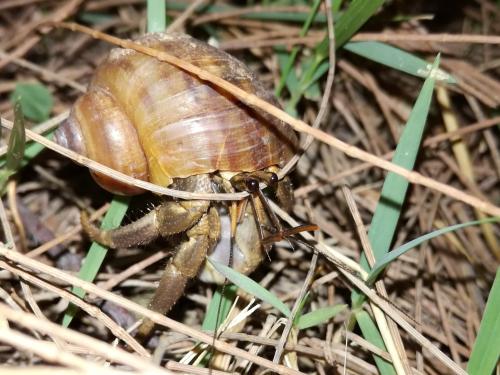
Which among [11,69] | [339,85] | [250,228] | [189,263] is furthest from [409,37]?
[11,69]

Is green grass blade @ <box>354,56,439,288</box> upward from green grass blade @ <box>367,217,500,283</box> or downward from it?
upward

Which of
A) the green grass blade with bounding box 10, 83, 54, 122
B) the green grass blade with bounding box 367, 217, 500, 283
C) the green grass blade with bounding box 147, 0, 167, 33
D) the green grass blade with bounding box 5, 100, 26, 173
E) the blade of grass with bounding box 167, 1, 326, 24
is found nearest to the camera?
the green grass blade with bounding box 367, 217, 500, 283

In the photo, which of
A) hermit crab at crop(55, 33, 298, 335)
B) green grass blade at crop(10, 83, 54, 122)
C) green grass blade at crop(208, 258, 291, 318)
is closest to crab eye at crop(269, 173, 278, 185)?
hermit crab at crop(55, 33, 298, 335)

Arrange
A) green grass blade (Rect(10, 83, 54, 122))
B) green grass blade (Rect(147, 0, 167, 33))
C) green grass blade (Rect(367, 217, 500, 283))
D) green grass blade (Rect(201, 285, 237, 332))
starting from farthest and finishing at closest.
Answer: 1. green grass blade (Rect(10, 83, 54, 122))
2. green grass blade (Rect(147, 0, 167, 33))
3. green grass blade (Rect(201, 285, 237, 332))
4. green grass blade (Rect(367, 217, 500, 283))

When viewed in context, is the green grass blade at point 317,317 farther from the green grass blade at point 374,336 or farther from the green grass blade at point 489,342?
the green grass blade at point 489,342

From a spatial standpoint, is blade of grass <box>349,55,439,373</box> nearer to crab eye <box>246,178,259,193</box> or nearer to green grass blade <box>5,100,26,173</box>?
crab eye <box>246,178,259,193</box>

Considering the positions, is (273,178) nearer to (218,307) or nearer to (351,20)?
(218,307)
